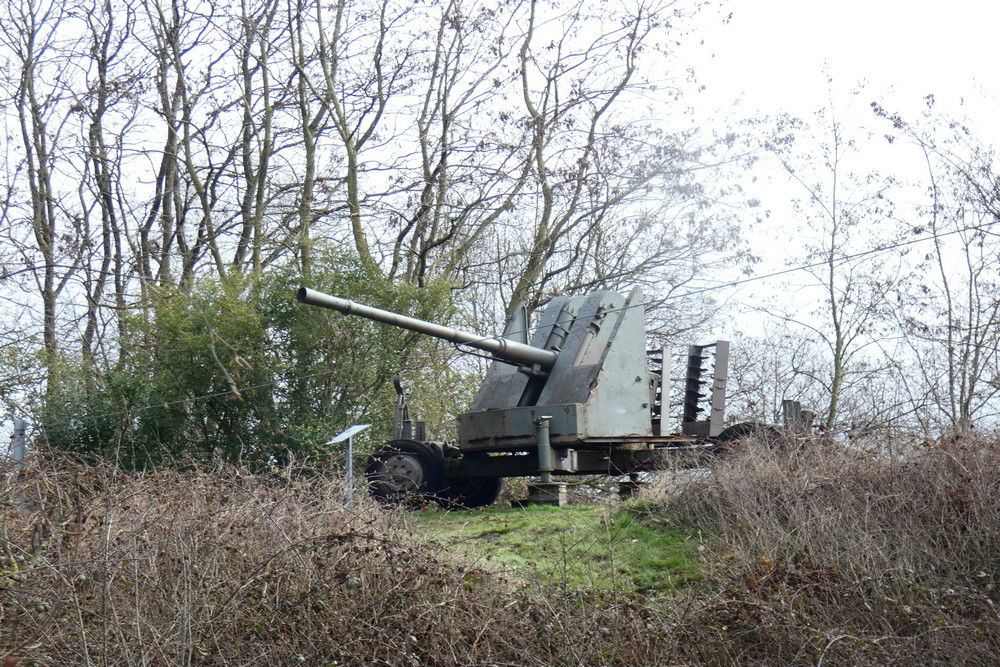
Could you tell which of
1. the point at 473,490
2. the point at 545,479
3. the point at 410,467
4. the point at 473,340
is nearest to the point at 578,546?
the point at 545,479

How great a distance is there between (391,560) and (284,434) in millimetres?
9632

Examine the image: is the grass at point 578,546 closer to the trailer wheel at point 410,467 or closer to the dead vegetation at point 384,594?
the dead vegetation at point 384,594

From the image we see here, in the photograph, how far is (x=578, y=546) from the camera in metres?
10.5

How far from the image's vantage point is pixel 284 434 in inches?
674

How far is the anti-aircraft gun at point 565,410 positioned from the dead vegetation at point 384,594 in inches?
185

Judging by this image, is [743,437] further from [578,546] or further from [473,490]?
[473,490]

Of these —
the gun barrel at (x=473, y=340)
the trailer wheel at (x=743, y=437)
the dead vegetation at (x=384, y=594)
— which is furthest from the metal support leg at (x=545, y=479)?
the dead vegetation at (x=384, y=594)

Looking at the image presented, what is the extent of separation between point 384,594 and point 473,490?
26.2 feet

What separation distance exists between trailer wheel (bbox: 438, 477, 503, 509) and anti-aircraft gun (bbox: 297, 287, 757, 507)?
0.02m

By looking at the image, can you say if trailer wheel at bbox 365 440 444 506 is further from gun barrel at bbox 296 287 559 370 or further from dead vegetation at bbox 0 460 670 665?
dead vegetation at bbox 0 460 670 665

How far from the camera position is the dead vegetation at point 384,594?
7062 mm

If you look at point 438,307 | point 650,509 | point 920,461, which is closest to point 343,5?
point 438,307

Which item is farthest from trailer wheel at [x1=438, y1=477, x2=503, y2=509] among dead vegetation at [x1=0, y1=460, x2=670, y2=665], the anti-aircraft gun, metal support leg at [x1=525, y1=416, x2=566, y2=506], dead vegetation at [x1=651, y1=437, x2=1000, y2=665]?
dead vegetation at [x1=0, y1=460, x2=670, y2=665]

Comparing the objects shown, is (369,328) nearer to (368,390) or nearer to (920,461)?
(368,390)
